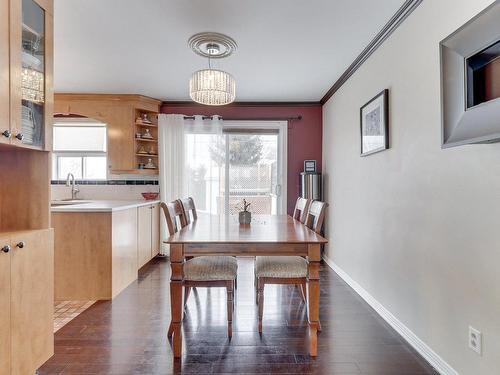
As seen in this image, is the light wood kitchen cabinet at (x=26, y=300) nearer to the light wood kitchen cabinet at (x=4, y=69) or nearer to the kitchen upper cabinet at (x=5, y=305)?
the kitchen upper cabinet at (x=5, y=305)

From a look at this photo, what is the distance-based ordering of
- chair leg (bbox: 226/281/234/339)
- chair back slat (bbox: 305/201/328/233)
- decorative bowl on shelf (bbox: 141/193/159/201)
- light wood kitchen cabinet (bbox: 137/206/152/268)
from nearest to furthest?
1. chair leg (bbox: 226/281/234/339)
2. chair back slat (bbox: 305/201/328/233)
3. light wood kitchen cabinet (bbox: 137/206/152/268)
4. decorative bowl on shelf (bbox: 141/193/159/201)

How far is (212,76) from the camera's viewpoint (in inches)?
92.0

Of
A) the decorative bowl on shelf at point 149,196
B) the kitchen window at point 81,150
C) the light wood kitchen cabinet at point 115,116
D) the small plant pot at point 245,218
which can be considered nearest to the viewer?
the small plant pot at point 245,218

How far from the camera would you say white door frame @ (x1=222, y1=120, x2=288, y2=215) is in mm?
4406

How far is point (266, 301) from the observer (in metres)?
2.66

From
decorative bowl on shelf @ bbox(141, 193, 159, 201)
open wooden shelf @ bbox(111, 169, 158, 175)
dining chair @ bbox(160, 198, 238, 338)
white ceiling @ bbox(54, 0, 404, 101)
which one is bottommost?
dining chair @ bbox(160, 198, 238, 338)

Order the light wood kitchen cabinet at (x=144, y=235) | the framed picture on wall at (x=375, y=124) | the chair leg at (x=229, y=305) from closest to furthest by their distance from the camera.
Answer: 1. the chair leg at (x=229, y=305)
2. the framed picture on wall at (x=375, y=124)
3. the light wood kitchen cabinet at (x=144, y=235)

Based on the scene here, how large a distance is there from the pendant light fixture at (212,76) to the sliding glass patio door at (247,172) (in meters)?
1.80

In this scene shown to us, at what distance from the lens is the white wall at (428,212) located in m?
1.39

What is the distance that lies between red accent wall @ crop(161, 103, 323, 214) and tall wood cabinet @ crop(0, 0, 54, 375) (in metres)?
2.82

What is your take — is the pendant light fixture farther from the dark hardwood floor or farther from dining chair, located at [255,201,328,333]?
the dark hardwood floor

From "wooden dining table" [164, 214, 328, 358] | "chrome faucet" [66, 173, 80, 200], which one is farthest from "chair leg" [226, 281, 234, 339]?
"chrome faucet" [66, 173, 80, 200]

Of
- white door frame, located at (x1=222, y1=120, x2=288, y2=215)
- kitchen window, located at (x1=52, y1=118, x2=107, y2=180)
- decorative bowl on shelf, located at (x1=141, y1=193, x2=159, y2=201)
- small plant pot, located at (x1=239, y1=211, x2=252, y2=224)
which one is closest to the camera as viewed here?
small plant pot, located at (x1=239, y1=211, x2=252, y2=224)

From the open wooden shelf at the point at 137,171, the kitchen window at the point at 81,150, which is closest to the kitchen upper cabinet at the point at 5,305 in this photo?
the open wooden shelf at the point at 137,171
